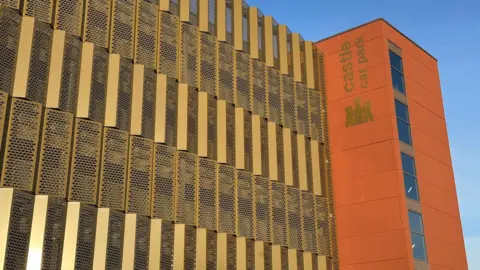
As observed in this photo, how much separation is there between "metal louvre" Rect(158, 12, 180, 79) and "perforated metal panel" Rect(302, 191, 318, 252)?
954 centimetres

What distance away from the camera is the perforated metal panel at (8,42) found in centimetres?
1785

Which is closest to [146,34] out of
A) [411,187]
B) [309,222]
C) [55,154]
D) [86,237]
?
[55,154]

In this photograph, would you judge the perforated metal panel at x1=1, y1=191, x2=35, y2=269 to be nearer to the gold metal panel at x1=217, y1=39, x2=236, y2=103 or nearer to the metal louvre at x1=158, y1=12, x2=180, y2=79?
the metal louvre at x1=158, y1=12, x2=180, y2=79

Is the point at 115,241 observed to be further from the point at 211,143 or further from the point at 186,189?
the point at 211,143

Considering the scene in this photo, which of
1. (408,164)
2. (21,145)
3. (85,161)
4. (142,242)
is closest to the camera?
(21,145)

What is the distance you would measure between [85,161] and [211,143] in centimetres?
677

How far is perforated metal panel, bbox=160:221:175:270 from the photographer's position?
2109 cm

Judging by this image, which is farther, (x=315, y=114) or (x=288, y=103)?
(x=315, y=114)

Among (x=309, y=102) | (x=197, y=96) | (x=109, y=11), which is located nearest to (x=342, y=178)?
(x=309, y=102)

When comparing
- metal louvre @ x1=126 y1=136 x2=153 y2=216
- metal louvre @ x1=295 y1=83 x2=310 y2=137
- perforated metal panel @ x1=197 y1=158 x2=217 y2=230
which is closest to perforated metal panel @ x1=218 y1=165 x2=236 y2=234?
perforated metal panel @ x1=197 y1=158 x2=217 y2=230

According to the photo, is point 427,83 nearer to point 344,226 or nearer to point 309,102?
point 309,102

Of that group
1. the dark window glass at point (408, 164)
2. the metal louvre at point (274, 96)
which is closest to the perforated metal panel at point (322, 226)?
the dark window glass at point (408, 164)

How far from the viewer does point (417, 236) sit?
28547mm

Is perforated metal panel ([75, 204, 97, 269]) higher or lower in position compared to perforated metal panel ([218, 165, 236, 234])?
→ lower
